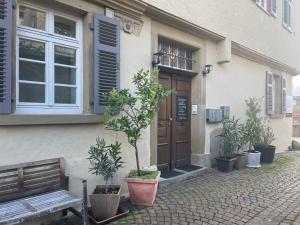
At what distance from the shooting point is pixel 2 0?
4.07 metres

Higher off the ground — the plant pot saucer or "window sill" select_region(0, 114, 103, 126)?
"window sill" select_region(0, 114, 103, 126)

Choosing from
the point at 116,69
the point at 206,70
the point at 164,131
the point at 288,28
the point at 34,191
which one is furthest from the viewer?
the point at 288,28

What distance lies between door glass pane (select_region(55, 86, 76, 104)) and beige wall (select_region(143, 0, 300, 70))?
7.45ft

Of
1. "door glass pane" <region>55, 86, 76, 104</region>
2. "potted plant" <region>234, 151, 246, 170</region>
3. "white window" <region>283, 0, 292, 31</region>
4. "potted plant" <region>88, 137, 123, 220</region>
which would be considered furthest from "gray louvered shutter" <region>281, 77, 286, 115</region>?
"door glass pane" <region>55, 86, 76, 104</region>

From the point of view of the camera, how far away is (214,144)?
8711mm

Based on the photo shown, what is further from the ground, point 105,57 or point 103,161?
point 105,57

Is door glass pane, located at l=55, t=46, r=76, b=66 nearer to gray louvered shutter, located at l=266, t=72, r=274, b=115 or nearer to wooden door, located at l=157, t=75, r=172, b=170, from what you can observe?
wooden door, located at l=157, t=75, r=172, b=170

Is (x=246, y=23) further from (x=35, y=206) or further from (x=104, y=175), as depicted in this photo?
(x=35, y=206)

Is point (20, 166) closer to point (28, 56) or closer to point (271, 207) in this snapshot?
point (28, 56)

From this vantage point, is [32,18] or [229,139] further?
[229,139]

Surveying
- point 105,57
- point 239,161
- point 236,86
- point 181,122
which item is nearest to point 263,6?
point 236,86

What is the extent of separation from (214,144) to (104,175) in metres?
4.50

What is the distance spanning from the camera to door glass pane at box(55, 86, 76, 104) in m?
4.96

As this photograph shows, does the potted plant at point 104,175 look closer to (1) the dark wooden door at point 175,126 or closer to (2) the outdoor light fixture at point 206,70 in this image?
(1) the dark wooden door at point 175,126
